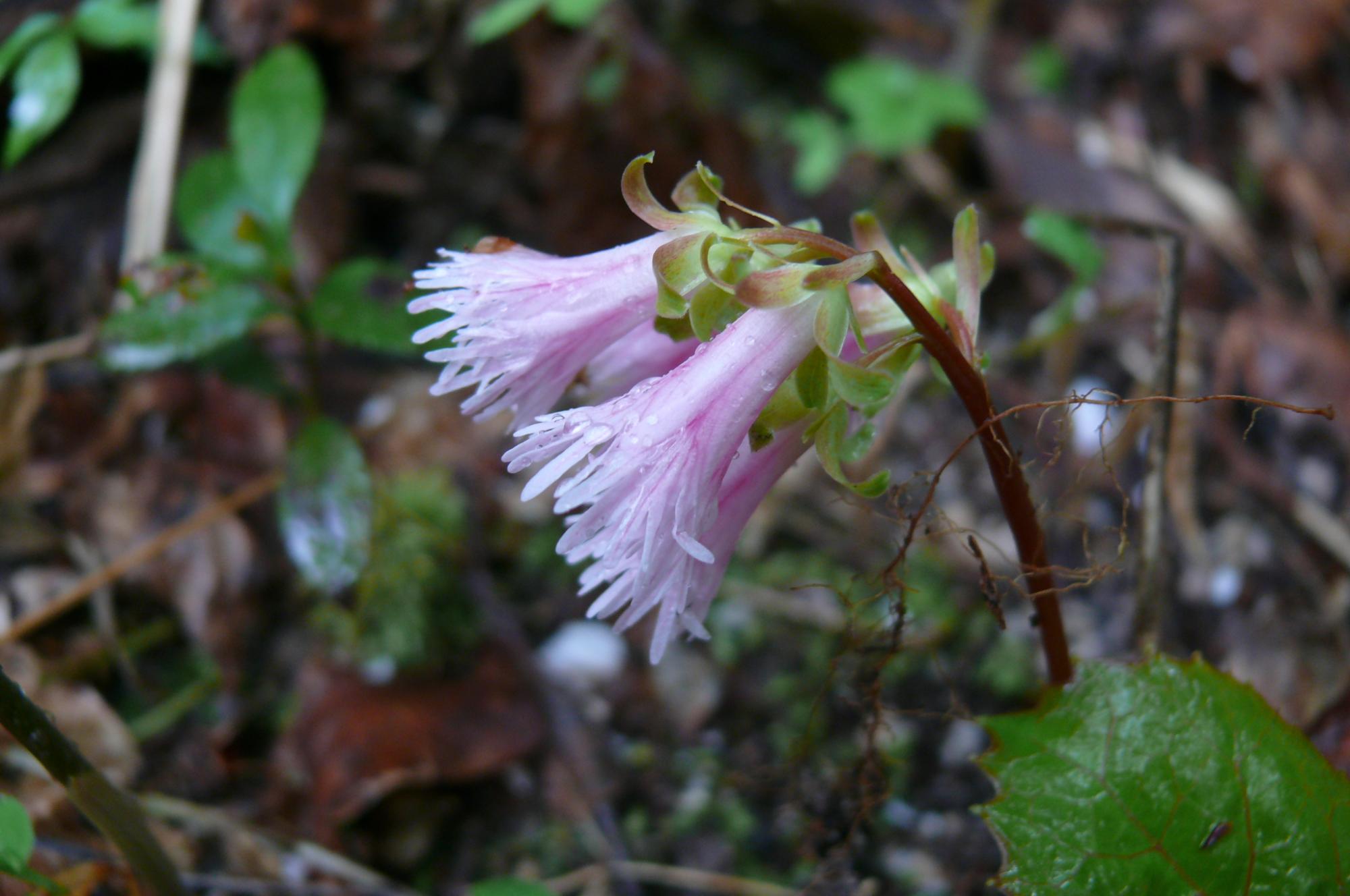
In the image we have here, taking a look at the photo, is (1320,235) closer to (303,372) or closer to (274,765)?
(303,372)

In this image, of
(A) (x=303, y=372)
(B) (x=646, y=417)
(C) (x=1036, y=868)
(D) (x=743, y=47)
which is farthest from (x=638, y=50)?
(C) (x=1036, y=868)

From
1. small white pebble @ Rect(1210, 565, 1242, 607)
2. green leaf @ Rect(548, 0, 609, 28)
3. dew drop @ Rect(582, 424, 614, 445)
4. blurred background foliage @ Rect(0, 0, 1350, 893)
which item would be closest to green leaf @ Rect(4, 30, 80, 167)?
blurred background foliage @ Rect(0, 0, 1350, 893)

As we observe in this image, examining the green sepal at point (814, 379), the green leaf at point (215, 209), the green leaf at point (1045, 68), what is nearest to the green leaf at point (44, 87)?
the green leaf at point (215, 209)

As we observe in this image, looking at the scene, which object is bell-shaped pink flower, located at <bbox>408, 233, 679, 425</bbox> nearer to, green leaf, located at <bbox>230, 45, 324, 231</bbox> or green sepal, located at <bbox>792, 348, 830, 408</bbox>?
green sepal, located at <bbox>792, 348, 830, 408</bbox>

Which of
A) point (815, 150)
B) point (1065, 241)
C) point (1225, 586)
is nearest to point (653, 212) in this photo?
point (1065, 241)

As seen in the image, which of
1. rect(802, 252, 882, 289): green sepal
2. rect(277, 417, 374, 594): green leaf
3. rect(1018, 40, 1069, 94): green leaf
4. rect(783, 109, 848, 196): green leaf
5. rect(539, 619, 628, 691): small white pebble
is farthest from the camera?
rect(1018, 40, 1069, 94): green leaf

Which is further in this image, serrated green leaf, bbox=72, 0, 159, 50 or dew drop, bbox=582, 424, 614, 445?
serrated green leaf, bbox=72, 0, 159, 50
